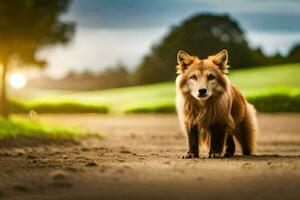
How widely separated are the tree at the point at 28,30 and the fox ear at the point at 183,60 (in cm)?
1548

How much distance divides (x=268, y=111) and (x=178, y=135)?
12.9 metres

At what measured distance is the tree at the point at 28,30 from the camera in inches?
1041

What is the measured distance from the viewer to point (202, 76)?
1125cm

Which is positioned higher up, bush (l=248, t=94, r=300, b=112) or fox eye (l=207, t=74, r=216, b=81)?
bush (l=248, t=94, r=300, b=112)

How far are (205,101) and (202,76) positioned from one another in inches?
18.4

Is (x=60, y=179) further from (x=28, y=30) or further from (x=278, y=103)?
(x=278, y=103)

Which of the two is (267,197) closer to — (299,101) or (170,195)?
(170,195)

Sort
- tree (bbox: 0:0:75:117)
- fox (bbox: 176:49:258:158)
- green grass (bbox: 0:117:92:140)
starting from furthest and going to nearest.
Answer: tree (bbox: 0:0:75:117), green grass (bbox: 0:117:92:140), fox (bbox: 176:49:258:158)

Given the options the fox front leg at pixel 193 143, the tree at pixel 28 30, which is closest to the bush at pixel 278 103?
the tree at pixel 28 30

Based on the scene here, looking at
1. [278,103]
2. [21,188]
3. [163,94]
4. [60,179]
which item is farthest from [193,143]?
[163,94]

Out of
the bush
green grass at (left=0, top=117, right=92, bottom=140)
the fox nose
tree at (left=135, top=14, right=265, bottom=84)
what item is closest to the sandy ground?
the fox nose

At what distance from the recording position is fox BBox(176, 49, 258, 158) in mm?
11320

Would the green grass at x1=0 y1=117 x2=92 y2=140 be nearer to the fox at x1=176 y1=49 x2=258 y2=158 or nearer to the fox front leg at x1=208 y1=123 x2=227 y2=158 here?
the fox at x1=176 y1=49 x2=258 y2=158

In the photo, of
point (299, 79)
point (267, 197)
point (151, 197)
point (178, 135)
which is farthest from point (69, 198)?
point (299, 79)
